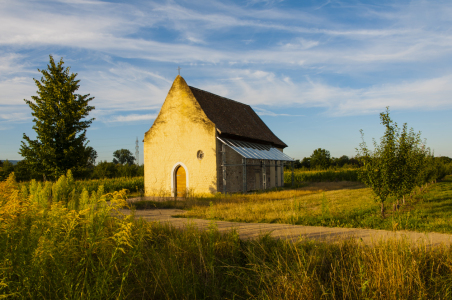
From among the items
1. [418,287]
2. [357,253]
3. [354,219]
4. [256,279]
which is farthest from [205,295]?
[354,219]

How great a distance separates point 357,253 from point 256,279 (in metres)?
1.76

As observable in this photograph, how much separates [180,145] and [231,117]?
229 inches

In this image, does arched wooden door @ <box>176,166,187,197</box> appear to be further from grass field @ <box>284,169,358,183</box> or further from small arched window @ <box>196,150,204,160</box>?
grass field @ <box>284,169,358,183</box>

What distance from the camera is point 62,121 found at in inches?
760

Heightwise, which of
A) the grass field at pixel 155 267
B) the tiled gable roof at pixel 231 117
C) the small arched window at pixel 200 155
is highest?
the tiled gable roof at pixel 231 117

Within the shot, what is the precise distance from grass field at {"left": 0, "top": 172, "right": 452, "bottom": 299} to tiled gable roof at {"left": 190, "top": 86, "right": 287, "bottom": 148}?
15828mm

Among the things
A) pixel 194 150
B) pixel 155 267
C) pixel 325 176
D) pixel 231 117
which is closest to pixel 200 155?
pixel 194 150

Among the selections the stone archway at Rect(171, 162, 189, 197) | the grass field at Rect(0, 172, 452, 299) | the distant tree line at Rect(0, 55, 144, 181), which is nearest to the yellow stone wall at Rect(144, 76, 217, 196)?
the stone archway at Rect(171, 162, 189, 197)

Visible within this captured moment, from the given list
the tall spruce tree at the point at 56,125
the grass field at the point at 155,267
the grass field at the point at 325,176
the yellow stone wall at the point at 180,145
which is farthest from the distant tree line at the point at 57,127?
the grass field at the point at 325,176

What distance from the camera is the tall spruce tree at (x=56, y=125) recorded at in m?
19.2

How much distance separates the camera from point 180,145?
21922 mm

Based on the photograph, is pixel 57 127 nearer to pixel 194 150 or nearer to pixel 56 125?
pixel 56 125

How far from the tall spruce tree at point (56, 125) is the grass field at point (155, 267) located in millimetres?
15855

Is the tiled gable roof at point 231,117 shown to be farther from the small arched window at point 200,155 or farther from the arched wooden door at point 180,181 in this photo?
A: the arched wooden door at point 180,181
